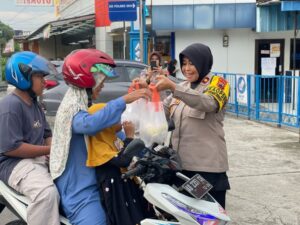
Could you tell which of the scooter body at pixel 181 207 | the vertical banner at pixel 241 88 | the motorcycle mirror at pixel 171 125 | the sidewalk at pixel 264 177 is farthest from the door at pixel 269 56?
the scooter body at pixel 181 207

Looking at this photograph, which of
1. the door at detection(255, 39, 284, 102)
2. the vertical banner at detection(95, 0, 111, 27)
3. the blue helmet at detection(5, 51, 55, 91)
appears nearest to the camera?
the blue helmet at detection(5, 51, 55, 91)

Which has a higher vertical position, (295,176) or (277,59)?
(277,59)

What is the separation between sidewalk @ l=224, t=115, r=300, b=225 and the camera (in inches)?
209

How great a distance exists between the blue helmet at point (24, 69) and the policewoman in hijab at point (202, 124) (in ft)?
3.08

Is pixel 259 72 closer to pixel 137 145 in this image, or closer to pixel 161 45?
pixel 161 45

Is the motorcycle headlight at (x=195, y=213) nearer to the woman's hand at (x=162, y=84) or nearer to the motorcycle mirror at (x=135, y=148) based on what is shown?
the motorcycle mirror at (x=135, y=148)

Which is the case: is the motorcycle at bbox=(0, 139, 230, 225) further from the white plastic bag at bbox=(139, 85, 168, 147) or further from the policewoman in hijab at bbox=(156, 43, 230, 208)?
the policewoman in hijab at bbox=(156, 43, 230, 208)

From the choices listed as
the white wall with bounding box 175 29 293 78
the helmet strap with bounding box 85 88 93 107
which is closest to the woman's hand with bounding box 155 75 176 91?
the helmet strap with bounding box 85 88 93 107

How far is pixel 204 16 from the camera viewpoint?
14961 millimetres

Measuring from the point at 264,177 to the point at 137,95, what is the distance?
4482 mm

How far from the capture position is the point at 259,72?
1552cm

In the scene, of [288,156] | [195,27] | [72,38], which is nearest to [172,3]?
[195,27]

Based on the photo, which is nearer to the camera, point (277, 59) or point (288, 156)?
point (288, 156)

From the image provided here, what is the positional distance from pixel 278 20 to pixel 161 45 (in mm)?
3997
